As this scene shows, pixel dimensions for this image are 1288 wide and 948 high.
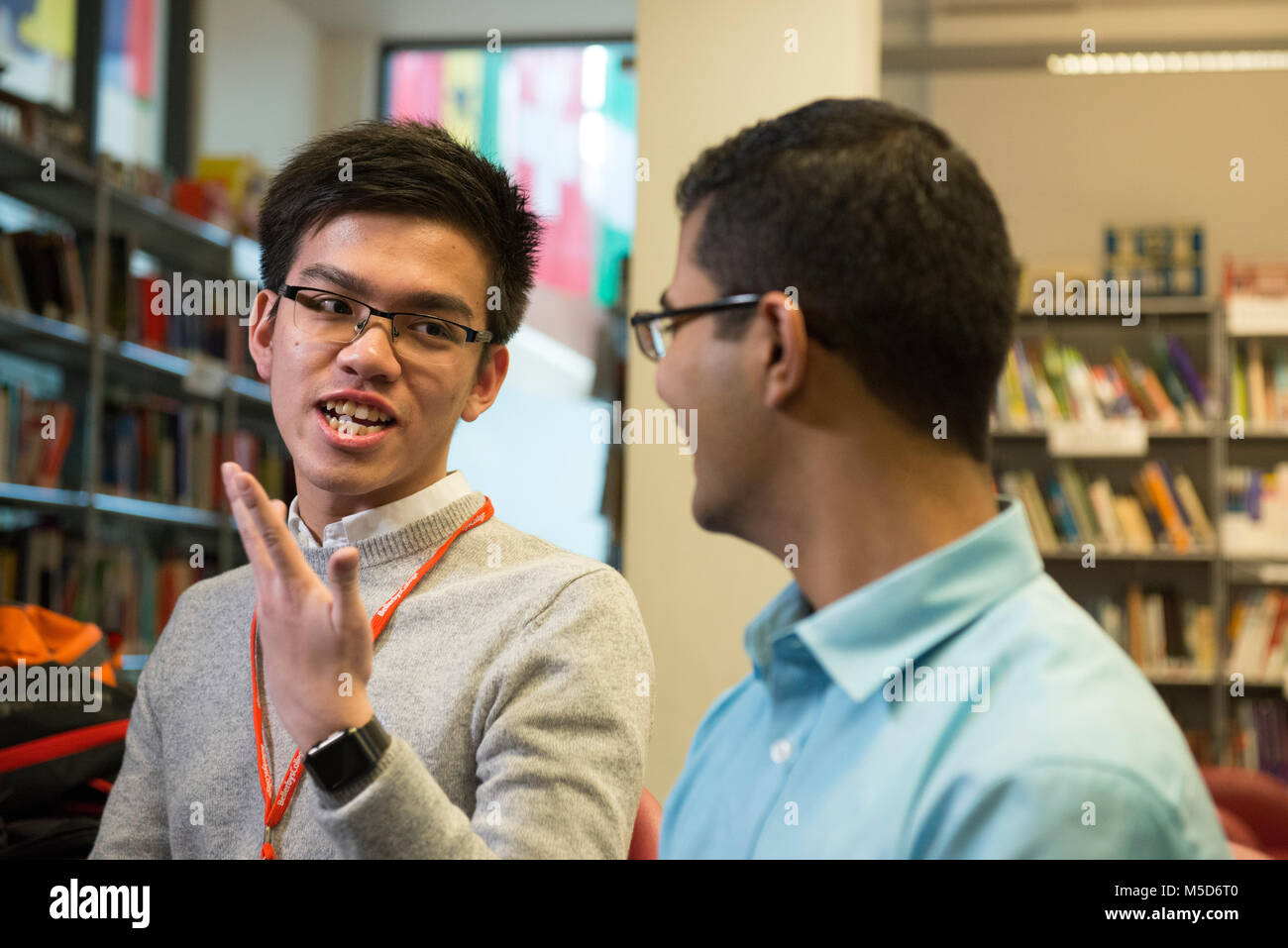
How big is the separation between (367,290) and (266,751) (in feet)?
1.75

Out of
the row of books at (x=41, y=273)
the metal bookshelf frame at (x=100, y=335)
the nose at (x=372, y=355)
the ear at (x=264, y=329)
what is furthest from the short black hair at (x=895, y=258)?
the row of books at (x=41, y=273)

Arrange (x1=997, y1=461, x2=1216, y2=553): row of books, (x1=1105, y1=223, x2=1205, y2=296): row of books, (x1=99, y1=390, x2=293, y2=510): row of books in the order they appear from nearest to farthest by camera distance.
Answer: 1. (x1=99, y1=390, x2=293, y2=510): row of books
2. (x1=997, y1=461, x2=1216, y2=553): row of books
3. (x1=1105, y1=223, x2=1205, y2=296): row of books

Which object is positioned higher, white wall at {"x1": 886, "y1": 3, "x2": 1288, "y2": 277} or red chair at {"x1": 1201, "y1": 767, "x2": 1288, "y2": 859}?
white wall at {"x1": 886, "y1": 3, "x2": 1288, "y2": 277}

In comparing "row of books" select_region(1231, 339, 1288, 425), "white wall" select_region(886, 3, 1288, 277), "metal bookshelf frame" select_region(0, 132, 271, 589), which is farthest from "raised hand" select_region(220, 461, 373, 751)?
"white wall" select_region(886, 3, 1288, 277)

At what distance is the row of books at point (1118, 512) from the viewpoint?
4.78 metres

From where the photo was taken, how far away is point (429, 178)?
1450 mm

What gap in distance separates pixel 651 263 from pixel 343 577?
2.22 m

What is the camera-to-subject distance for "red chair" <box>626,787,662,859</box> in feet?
4.49

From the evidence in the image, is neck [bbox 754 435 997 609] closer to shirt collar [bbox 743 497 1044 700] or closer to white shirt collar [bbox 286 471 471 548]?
shirt collar [bbox 743 497 1044 700]

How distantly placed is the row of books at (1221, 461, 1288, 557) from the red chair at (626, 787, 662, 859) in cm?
404

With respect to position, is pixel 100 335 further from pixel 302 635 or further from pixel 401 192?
pixel 302 635

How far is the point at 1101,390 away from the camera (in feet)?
15.6

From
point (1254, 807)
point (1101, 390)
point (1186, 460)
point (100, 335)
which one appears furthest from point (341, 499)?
point (1186, 460)
